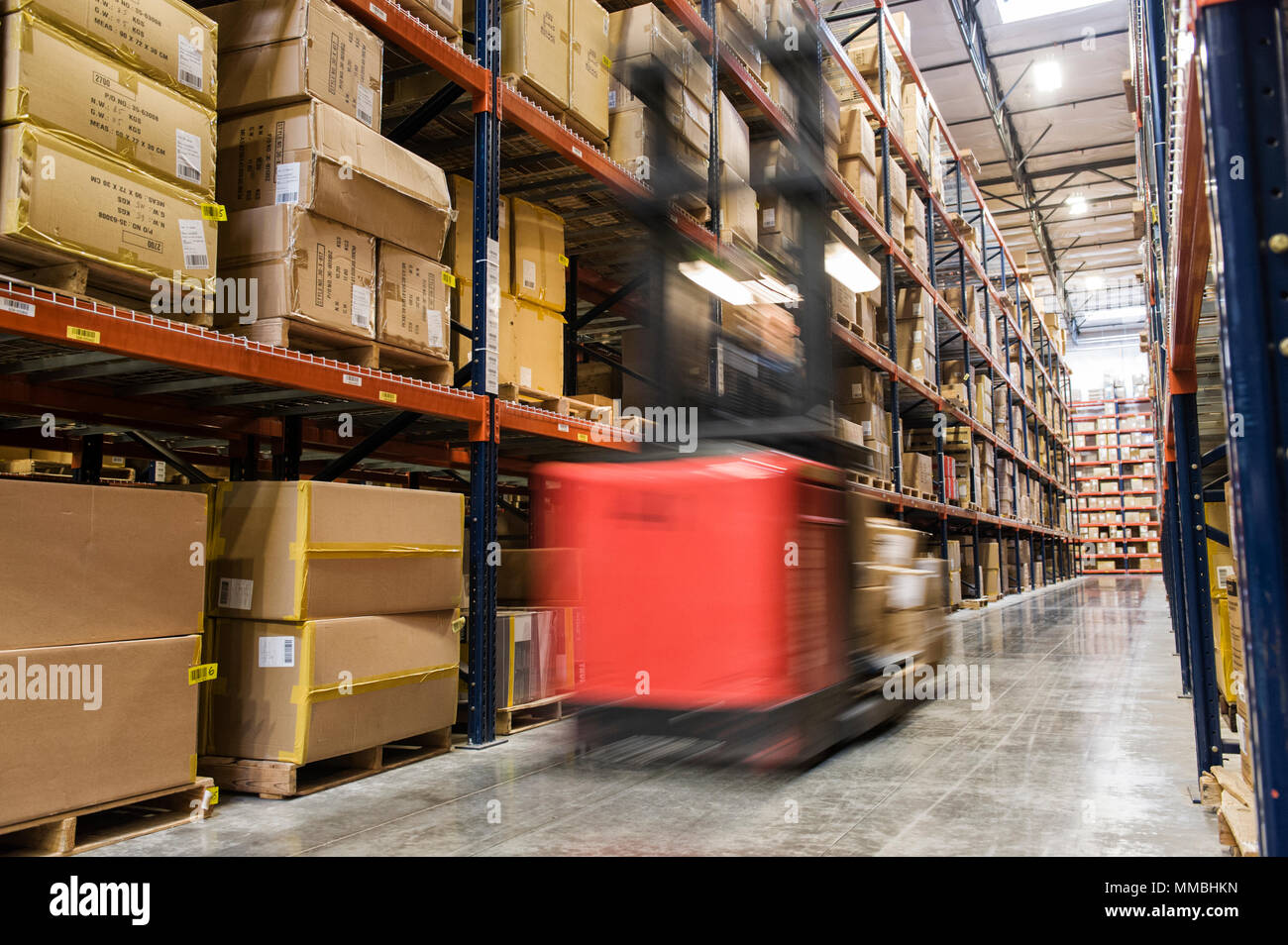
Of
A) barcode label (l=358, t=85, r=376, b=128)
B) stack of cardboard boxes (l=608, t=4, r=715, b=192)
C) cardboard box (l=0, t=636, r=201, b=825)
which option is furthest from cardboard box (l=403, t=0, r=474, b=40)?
cardboard box (l=0, t=636, r=201, b=825)

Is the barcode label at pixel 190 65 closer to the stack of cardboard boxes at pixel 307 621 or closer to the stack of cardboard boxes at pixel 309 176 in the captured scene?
the stack of cardboard boxes at pixel 309 176

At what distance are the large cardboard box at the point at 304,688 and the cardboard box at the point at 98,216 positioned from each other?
1504 millimetres

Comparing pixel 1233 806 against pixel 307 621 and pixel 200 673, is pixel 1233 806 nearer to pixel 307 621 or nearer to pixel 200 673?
pixel 307 621

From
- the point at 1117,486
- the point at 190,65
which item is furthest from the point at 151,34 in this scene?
the point at 1117,486

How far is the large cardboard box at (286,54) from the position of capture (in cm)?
388

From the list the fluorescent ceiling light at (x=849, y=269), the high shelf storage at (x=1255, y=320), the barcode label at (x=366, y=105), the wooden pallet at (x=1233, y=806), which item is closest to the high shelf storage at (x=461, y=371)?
the barcode label at (x=366, y=105)

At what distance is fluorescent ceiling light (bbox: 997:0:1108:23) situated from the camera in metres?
15.5

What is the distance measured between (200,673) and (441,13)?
11.6ft

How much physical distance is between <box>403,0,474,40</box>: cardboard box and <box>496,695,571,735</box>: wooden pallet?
3.77m

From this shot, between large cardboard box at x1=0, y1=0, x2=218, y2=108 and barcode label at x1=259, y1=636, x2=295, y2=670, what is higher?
large cardboard box at x1=0, y1=0, x2=218, y2=108

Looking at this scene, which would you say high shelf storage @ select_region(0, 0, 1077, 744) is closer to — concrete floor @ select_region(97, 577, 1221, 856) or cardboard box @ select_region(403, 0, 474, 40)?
cardboard box @ select_region(403, 0, 474, 40)
